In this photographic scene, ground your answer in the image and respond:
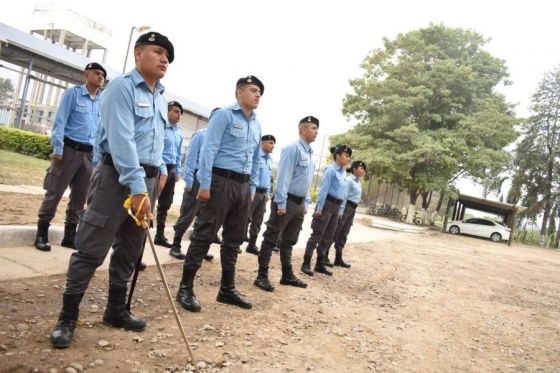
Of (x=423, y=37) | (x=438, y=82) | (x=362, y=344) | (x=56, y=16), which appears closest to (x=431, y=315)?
(x=362, y=344)

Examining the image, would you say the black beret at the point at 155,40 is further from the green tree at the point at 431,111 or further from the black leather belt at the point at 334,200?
the green tree at the point at 431,111

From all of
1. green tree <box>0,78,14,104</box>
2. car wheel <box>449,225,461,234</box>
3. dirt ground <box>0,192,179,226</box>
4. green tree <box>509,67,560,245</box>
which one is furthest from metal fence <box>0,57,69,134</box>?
green tree <box>509,67,560,245</box>

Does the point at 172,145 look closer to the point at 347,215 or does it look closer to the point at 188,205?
the point at 188,205

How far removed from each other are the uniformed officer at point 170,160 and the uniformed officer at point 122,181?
277 cm

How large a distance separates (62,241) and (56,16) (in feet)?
88.1

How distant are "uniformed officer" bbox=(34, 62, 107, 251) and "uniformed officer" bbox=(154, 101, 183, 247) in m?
1.29

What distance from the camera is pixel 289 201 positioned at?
5203 millimetres

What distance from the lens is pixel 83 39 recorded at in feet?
90.5

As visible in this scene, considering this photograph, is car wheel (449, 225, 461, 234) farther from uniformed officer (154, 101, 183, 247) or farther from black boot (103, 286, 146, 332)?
black boot (103, 286, 146, 332)

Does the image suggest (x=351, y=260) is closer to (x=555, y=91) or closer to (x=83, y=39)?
(x=83, y=39)

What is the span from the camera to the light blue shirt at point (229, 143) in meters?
3.82

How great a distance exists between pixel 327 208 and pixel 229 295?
8.88 feet

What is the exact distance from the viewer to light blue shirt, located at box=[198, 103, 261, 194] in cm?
382

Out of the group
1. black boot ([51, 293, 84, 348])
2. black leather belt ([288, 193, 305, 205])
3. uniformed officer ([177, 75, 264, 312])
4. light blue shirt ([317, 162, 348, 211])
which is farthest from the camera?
light blue shirt ([317, 162, 348, 211])
